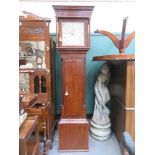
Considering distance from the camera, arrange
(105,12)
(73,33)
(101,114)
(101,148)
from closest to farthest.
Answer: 1. (73,33)
2. (101,148)
3. (101,114)
4. (105,12)

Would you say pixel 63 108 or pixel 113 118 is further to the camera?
pixel 113 118

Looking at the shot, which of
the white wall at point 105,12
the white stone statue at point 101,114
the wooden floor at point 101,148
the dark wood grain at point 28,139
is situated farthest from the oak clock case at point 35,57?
the white wall at point 105,12

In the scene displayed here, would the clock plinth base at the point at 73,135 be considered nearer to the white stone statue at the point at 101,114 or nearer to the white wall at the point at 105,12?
the white stone statue at the point at 101,114

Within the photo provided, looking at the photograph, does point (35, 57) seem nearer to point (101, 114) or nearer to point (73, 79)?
point (73, 79)

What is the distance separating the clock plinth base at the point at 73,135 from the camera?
265 cm

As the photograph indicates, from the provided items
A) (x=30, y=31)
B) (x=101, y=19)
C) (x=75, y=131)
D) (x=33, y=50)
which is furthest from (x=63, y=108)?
(x=101, y=19)

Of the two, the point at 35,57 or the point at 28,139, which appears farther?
the point at 35,57

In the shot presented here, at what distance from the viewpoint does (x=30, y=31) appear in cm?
261

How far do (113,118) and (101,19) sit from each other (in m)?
1.84

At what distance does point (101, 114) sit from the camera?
10.2 ft

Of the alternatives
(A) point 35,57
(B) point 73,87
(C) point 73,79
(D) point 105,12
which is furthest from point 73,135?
(D) point 105,12

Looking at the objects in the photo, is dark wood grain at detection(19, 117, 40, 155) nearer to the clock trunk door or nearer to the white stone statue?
the clock trunk door

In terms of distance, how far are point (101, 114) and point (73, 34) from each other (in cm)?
134
